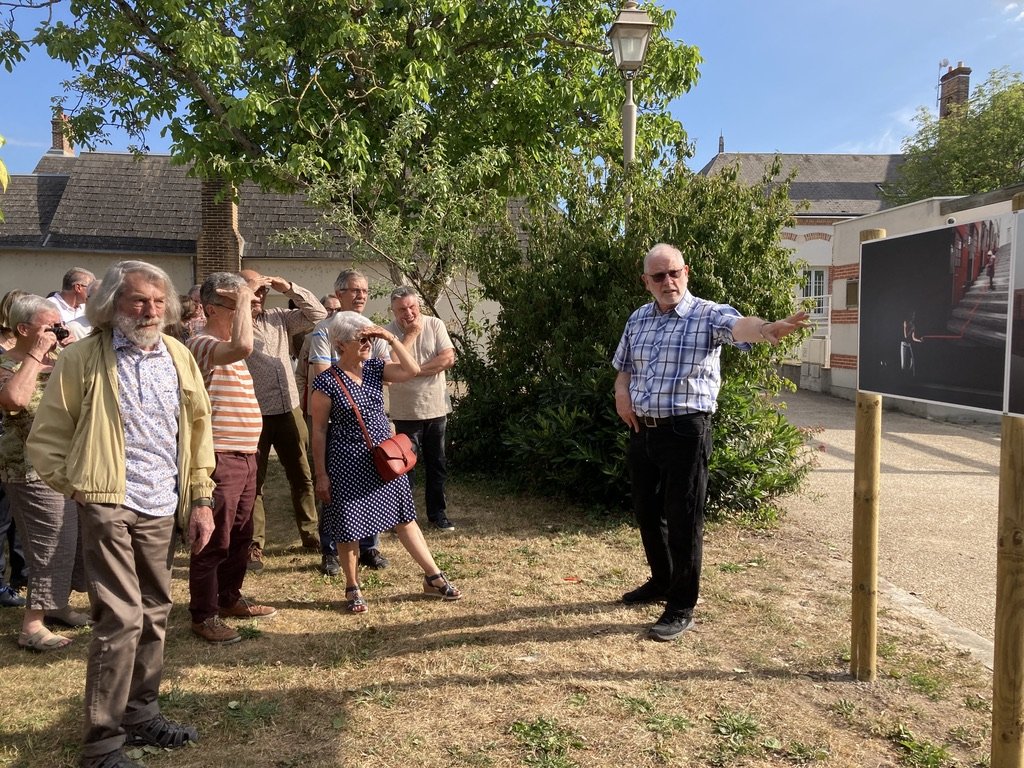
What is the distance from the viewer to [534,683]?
3750mm

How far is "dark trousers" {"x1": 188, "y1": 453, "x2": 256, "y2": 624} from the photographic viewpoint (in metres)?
4.07

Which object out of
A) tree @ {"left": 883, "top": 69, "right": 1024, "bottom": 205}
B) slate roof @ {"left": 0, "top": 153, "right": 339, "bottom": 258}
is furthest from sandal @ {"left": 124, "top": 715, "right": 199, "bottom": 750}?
tree @ {"left": 883, "top": 69, "right": 1024, "bottom": 205}

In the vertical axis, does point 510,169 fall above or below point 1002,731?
above

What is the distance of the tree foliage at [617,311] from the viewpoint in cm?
659

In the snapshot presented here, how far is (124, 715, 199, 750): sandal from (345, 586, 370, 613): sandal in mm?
1518

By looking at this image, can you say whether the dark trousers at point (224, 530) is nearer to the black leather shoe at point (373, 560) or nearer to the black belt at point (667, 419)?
the black leather shoe at point (373, 560)

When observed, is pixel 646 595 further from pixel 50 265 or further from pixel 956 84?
pixel 956 84

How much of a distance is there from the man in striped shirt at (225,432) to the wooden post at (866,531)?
122 inches

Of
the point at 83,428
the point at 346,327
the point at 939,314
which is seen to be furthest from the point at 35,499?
the point at 939,314

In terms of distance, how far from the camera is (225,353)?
400 centimetres

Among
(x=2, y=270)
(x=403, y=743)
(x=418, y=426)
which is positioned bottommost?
(x=403, y=743)

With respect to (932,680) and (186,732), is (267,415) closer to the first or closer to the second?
(186,732)

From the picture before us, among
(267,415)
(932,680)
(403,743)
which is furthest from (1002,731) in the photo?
(267,415)

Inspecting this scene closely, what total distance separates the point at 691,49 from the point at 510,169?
3.76 m
